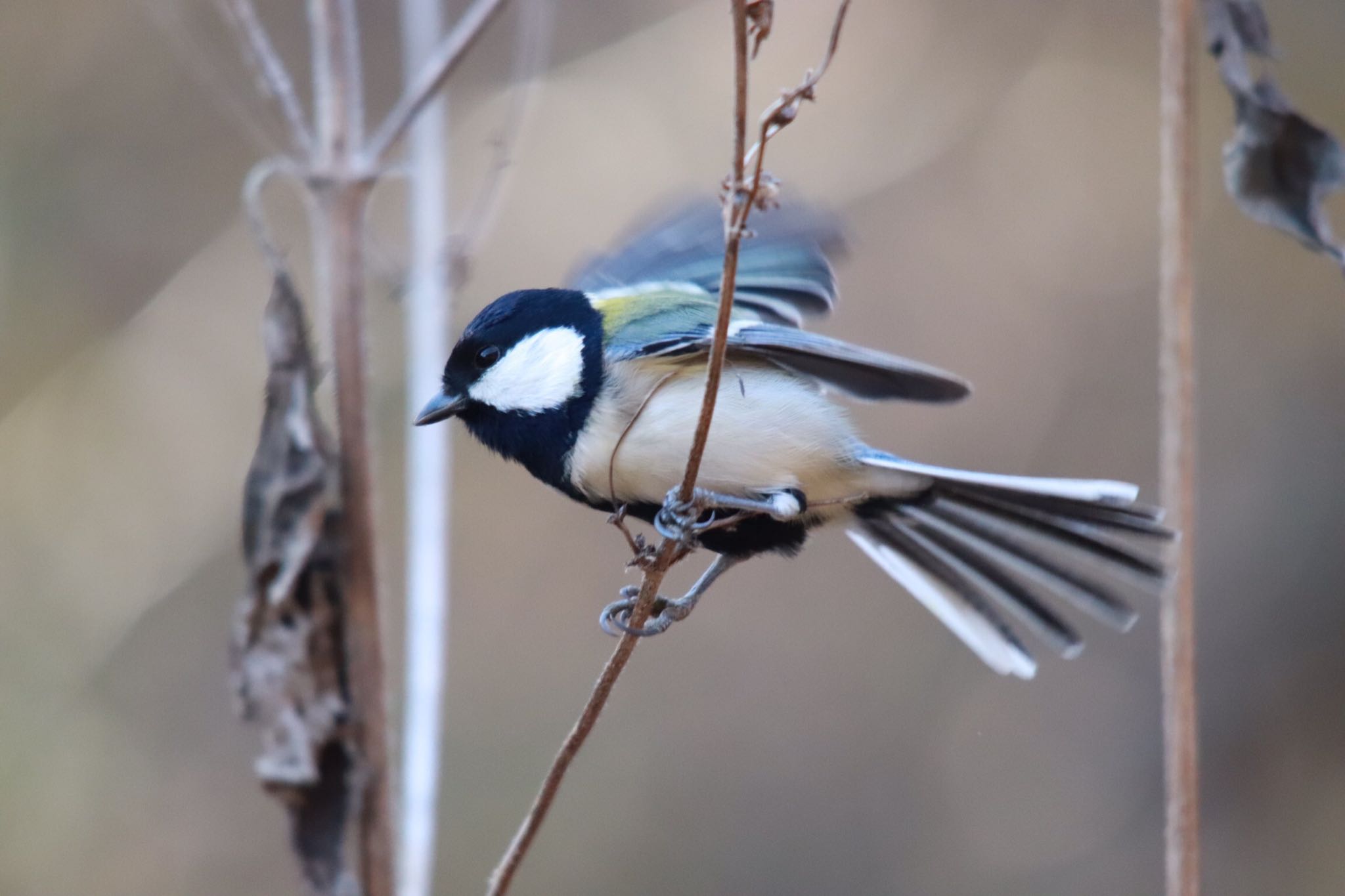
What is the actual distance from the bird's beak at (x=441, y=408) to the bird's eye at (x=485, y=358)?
6 centimetres

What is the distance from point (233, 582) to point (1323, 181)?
11.3ft

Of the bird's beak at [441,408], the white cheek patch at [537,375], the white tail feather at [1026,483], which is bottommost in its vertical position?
the white tail feather at [1026,483]

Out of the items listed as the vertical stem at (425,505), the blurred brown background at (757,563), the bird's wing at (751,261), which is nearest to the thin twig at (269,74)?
the vertical stem at (425,505)

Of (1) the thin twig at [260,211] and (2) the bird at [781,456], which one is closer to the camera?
(1) the thin twig at [260,211]

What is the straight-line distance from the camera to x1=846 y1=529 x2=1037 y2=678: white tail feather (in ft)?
7.12

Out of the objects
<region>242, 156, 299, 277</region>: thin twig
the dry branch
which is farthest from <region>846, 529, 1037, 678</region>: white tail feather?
<region>242, 156, 299, 277</region>: thin twig

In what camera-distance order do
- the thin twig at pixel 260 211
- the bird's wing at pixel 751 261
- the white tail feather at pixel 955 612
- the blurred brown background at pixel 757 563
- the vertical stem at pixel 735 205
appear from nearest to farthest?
1. the vertical stem at pixel 735 205
2. the thin twig at pixel 260 211
3. the white tail feather at pixel 955 612
4. the bird's wing at pixel 751 261
5. the blurred brown background at pixel 757 563

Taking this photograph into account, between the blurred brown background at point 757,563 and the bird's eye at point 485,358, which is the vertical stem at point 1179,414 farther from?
the blurred brown background at point 757,563

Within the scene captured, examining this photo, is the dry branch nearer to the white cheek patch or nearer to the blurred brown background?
the white cheek patch

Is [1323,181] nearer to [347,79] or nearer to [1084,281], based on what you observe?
[347,79]

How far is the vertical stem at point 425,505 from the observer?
1658 millimetres

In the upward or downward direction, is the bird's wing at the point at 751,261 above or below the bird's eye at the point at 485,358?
above

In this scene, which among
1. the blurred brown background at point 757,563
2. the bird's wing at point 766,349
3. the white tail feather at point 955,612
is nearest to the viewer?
the bird's wing at point 766,349

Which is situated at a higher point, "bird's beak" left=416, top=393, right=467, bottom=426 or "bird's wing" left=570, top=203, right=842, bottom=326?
"bird's wing" left=570, top=203, right=842, bottom=326
